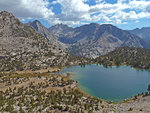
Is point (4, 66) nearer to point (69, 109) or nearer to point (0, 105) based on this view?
point (0, 105)

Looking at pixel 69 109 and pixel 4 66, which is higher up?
pixel 4 66

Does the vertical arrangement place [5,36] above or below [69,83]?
above

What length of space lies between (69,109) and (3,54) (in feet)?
450

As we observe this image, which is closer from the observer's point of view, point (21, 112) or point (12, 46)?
point (21, 112)

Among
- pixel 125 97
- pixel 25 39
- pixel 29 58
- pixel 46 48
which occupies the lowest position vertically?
pixel 125 97

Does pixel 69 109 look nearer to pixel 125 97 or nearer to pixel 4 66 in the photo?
pixel 125 97

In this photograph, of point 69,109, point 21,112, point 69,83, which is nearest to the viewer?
point 21,112

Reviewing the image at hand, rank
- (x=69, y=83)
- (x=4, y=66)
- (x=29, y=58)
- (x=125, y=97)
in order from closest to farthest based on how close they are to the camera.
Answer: (x=125, y=97)
(x=69, y=83)
(x=4, y=66)
(x=29, y=58)

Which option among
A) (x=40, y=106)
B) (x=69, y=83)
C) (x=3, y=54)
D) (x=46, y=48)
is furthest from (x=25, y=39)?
(x=40, y=106)

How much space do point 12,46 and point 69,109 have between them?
15985 cm

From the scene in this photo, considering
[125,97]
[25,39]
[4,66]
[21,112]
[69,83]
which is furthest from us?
[25,39]

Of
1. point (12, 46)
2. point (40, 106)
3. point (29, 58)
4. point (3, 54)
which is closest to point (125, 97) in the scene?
point (40, 106)

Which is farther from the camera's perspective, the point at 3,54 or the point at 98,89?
the point at 3,54

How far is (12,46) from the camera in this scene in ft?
579
